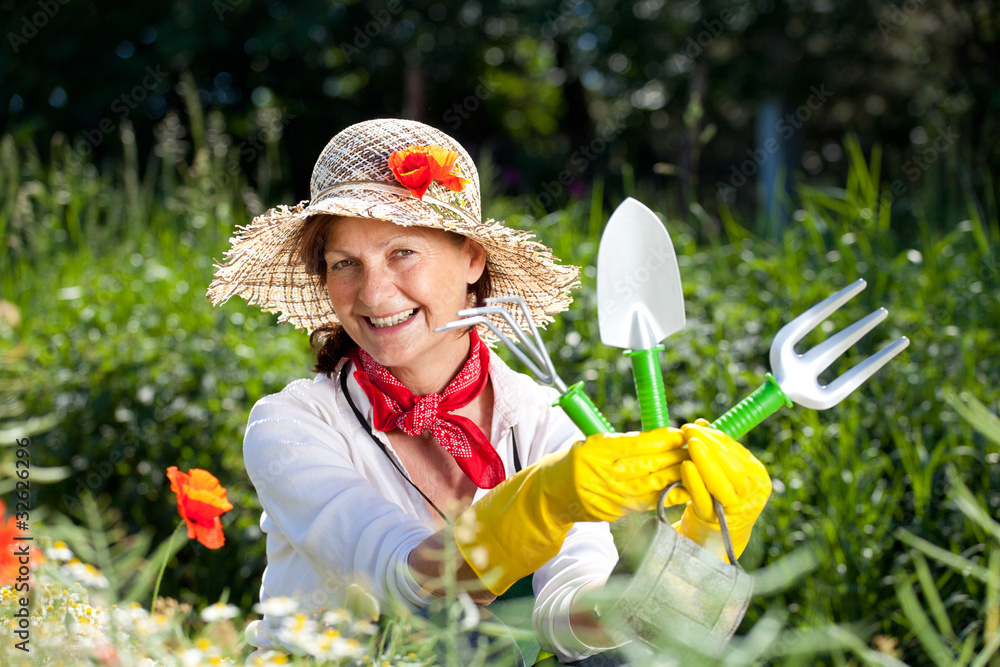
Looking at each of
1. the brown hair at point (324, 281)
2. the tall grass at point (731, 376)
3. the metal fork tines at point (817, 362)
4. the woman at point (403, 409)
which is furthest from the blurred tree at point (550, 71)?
the metal fork tines at point (817, 362)

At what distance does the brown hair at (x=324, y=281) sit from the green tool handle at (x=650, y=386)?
0.65m

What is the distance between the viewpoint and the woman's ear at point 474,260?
1.79 meters

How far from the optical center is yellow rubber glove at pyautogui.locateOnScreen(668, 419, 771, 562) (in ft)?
3.68

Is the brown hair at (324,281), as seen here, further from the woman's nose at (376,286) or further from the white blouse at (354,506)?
the woman's nose at (376,286)

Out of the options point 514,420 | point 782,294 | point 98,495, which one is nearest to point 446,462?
point 514,420

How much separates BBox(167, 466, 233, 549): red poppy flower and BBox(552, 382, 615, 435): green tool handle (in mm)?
636

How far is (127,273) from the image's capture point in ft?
12.0

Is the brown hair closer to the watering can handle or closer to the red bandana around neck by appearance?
the red bandana around neck

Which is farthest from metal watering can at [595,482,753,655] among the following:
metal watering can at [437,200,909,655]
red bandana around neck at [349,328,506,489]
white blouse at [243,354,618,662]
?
red bandana around neck at [349,328,506,489]

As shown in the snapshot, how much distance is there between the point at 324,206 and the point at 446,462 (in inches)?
23.3

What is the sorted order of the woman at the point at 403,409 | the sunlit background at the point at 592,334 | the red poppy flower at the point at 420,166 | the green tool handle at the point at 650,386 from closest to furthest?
1. the green tool handle at the point at 650,386
2. the woman at the point at 403,409
3. the red poppy flower at the point at 420,166
4. the sunlit background at the point at 592,334

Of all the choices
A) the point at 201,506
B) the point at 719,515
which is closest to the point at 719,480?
the point at 719,515

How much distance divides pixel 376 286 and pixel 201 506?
49cm

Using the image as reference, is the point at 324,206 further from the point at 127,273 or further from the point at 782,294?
the point at 127,273
